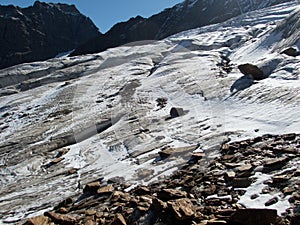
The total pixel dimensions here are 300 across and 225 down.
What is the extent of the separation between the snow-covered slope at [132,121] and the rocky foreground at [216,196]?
1450mm

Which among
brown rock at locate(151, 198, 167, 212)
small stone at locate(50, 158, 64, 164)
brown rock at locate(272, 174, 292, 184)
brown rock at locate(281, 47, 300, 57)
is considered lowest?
small stone at locate(50, 158, 64, 164)

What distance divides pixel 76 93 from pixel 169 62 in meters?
15.2

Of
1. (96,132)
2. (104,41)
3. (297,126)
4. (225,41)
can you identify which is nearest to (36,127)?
(96,132)

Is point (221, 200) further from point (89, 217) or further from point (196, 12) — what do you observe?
point (196, 12)

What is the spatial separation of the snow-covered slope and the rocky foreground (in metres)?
1.45

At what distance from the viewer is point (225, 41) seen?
57.2 metres

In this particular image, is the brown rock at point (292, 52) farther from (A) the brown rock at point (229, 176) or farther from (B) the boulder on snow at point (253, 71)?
(A) the brown rock at point (229, 176)

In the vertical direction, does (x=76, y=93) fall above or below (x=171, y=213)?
above

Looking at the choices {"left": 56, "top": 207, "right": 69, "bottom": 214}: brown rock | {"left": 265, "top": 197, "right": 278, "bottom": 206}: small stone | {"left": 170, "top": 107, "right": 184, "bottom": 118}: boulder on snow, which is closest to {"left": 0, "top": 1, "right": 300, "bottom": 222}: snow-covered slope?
{"left": 170, "top": 107, "right": 184, "bottom": 118}: boulder on snow

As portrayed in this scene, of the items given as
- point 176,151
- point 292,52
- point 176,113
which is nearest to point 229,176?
point 176,151

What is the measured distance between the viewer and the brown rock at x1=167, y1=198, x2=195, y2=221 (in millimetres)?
7281

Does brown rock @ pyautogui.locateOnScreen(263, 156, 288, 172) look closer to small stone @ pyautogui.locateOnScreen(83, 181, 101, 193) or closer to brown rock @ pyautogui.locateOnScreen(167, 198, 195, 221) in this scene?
brown rock @ pyautogui.locateOnScreen(167, 198, 195, 221)

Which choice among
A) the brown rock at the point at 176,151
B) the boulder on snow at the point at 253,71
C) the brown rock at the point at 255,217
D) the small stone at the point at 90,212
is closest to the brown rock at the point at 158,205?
the brown rock at the point at 255,217

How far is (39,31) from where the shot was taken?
154 metres
